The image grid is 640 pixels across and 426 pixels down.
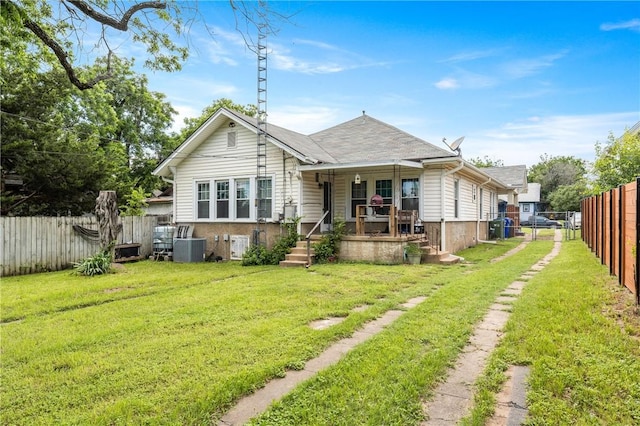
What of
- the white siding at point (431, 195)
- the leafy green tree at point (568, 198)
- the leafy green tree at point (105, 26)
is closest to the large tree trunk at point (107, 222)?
the leafy green tree at point (105, 26)

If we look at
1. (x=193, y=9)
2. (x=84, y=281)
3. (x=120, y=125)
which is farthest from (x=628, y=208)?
(x=120, y=125)

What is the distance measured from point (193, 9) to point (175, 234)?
10.6 meters

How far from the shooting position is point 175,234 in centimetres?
1448

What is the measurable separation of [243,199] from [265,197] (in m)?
0.95

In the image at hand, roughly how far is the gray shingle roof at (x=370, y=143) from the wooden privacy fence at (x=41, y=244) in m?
8.64

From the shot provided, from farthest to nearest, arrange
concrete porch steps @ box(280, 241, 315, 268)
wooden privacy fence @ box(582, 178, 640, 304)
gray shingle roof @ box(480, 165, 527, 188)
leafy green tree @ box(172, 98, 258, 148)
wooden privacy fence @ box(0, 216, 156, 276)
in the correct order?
leafy green tree @ box(172, 98, 258, 148) < gray shingle roof @ box(480, 165, 527, 188) < concrete porch steps @ box(280, 241, 315, 268) < wooden privacy fence @ box(0, 216, 156, 276) < wooden privacy fence @ box(582, 178, 640, 304)

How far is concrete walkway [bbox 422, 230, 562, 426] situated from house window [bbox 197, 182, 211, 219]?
1156 centimetres

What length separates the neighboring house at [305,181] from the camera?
1241cm

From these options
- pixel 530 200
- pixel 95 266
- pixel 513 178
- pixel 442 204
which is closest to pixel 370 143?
pixel 442 204

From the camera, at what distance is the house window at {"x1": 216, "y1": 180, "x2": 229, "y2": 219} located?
45.8 feet

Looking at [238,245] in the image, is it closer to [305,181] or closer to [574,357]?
[305,181]

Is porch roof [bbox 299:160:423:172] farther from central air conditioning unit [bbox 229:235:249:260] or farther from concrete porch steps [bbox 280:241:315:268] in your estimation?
central air conditioning unit [bbox 229:235:249:260]

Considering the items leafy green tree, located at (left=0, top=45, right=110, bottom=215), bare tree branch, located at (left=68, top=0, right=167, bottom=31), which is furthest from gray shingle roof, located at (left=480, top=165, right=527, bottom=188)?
bare tree branch, located at (left=68, top=0, right=167, bottom=31)

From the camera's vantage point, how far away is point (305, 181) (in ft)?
41.4
